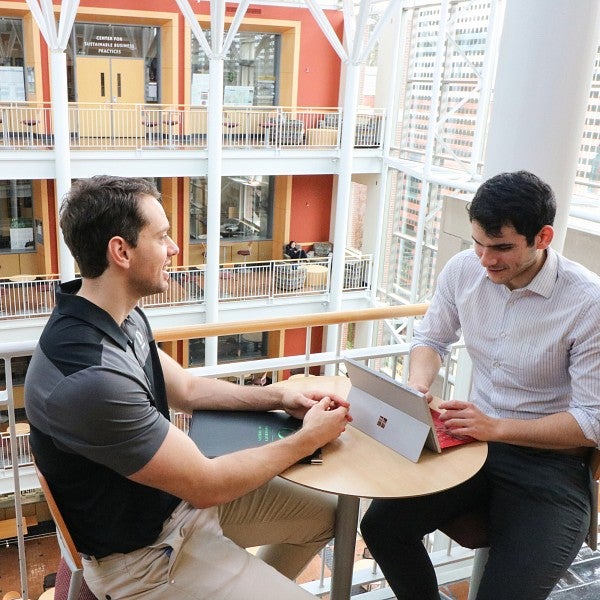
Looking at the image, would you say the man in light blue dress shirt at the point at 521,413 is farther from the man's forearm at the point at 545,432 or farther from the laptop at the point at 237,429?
the laptop at the point at 237,429

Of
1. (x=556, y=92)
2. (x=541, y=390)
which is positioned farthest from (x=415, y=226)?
(x=541, y=390)

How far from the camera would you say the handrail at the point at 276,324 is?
1.81 meters

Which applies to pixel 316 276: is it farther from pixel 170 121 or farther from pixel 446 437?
pixel 446 437

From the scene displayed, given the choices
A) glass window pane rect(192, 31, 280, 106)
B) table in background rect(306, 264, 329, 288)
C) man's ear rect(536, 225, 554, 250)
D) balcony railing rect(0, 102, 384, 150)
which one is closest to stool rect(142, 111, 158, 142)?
balcony railing rect(0, 102, 384, 150)

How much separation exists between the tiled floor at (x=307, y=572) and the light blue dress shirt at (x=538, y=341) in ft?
2.55

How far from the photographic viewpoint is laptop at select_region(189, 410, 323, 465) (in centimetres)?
136

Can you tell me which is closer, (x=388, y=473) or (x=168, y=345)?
(x=388, y=473)

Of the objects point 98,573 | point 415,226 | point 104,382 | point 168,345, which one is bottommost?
point 168,345

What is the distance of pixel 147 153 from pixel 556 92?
21.2ft

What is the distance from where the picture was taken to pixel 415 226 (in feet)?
31.1

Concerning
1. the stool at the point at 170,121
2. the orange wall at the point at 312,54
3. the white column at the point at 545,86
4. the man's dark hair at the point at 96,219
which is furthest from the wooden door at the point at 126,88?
the man's dark hair at the point at 96,219

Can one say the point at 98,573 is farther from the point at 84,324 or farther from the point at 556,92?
the point at 556,92

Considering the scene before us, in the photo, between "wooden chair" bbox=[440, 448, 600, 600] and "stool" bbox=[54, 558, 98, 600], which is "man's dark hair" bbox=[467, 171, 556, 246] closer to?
"wooden chair" bbox=[440, 448, 600, 600]

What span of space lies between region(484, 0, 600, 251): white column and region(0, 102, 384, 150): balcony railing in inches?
247
